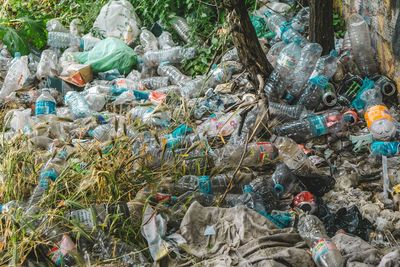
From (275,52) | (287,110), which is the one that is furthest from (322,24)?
(287,110)

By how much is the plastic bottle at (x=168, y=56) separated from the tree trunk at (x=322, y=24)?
132 cm

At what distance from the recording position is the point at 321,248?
3027mm

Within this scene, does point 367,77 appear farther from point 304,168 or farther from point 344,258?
point 344,258

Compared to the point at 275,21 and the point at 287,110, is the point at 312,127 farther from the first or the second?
the point at 275,21

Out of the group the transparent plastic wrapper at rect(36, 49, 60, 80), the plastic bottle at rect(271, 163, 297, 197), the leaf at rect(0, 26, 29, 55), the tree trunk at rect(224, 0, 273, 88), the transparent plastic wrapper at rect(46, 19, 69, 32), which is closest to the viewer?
the plastic bottle at rect(271, 163, 297, 197)

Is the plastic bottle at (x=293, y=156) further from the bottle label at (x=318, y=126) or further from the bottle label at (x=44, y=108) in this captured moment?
the bottle label at (x=44, y=108)

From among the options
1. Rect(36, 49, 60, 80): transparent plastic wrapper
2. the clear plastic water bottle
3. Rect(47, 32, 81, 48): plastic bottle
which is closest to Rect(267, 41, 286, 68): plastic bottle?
the clear plastic water bottle

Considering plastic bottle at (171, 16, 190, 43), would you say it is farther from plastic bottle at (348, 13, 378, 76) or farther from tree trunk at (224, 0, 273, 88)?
plastic bottle at (348, 13, 378, 76)

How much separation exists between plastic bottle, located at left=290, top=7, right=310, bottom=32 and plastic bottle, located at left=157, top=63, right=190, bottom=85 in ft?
3.50

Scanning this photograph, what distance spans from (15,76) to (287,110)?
2.58 m

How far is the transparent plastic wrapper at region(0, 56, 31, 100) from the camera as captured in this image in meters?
5.72

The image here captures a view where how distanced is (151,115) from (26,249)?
1628 mm

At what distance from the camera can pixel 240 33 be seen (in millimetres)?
4715

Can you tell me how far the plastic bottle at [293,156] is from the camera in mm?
3965
